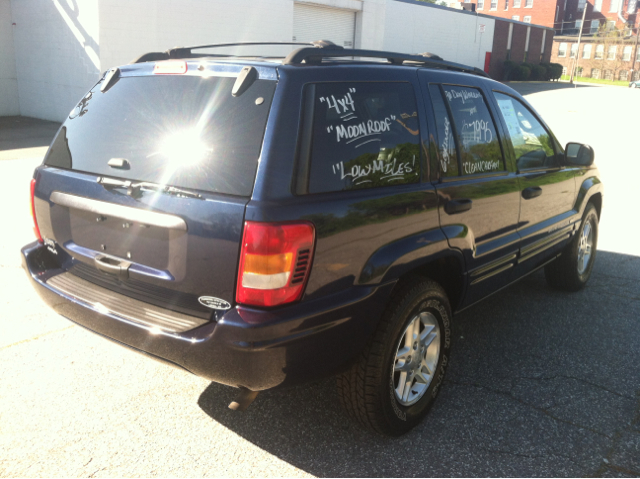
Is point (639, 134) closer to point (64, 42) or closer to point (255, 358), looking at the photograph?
point (64, 42)

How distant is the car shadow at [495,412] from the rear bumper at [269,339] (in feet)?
0.90

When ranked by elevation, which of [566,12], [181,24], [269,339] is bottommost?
[269,339]

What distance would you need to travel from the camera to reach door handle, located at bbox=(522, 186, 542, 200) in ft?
13.0

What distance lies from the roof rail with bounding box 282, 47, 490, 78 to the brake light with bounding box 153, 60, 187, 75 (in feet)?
1.60

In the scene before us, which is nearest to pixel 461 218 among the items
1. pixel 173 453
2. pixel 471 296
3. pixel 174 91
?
pixel 471 296

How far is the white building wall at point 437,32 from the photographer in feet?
100

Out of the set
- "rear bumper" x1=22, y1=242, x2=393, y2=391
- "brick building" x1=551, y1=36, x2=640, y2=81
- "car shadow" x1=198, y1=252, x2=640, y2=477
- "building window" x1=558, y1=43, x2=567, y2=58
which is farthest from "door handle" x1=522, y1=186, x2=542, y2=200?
"building window" x1=558, y1=43, x2=567, y2=58

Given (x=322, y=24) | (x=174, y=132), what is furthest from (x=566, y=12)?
(x=174, y=132)

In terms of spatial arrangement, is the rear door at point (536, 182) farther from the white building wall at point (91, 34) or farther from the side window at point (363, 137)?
the white building wall at point (91, 34)

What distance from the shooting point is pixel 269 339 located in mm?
2363

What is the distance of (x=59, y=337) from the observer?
4000mm

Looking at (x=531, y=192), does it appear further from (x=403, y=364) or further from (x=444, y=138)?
(x=403, y=364)

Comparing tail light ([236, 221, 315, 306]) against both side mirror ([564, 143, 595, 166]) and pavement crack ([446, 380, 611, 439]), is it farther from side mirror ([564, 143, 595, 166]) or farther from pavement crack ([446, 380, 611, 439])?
side mirror ([564, 143, 595, 166])

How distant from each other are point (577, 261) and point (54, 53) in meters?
16.1
